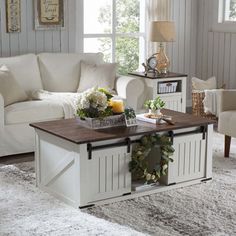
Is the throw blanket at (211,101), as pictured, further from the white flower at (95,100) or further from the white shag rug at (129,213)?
the white flower at (95,100)

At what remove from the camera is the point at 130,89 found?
597 centimetres

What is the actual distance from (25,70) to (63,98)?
0.56m

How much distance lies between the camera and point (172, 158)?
4.37m

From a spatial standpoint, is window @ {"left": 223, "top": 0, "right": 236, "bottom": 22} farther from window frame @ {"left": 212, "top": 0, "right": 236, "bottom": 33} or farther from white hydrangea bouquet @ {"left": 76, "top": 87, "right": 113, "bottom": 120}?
white hydrangea bouquet @ {"left": 76, "top": 87, "right": 113, "bottom": 120}

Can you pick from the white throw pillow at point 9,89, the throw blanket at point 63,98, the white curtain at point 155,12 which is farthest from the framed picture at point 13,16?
the white curtain at point 155,12

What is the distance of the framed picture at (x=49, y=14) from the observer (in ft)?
20.8

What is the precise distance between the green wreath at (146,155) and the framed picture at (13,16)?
8.59 ft

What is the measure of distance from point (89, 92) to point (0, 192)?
3.26 feet

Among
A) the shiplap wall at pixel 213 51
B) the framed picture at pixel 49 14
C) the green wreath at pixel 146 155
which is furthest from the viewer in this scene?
the shiplap wall at pixel 213 51

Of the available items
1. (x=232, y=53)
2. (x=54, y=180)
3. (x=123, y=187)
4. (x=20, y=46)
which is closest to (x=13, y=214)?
(x=54, y=180)

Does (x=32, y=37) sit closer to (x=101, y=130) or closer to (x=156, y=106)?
(x=156, y=106)

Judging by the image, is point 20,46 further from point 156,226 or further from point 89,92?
point 156,226

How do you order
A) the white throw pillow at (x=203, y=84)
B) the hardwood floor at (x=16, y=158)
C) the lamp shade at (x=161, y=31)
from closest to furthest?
the hardwood floor at (x=16, y=158), the lamp shade at (x=161, y=31), the white throw pillow at (x=203, y=84)

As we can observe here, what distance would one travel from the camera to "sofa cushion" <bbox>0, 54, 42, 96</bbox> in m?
5.86
